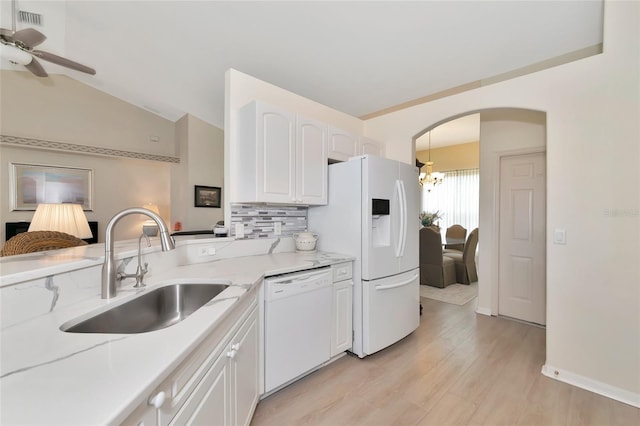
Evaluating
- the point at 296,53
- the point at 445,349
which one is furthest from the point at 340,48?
the point at 445,349

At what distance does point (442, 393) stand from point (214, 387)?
168cm

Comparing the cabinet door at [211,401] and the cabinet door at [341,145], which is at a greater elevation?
the cabinet door at [341,145]

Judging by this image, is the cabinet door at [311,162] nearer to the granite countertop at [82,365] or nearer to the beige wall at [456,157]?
the granite countertop at [82,365]

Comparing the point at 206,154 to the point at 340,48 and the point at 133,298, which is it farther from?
the point at 133,298

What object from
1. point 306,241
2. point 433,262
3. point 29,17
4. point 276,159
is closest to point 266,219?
point 306,241

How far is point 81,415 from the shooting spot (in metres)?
0.52

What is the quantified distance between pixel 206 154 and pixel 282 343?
4962 millimetres

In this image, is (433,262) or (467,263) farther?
(467,263)

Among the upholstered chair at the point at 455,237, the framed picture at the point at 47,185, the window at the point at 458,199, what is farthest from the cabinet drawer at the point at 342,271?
the framed picture at the point at 47,185

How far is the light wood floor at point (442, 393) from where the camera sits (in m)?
1.72

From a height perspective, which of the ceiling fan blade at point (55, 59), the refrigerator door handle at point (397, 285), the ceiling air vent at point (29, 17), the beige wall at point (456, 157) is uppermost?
the ceiling air vent at point (29, 17)

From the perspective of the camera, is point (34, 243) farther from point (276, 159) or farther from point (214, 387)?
point (214, 387)

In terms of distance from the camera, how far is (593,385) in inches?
78.9

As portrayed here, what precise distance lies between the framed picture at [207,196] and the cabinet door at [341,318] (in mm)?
4266
